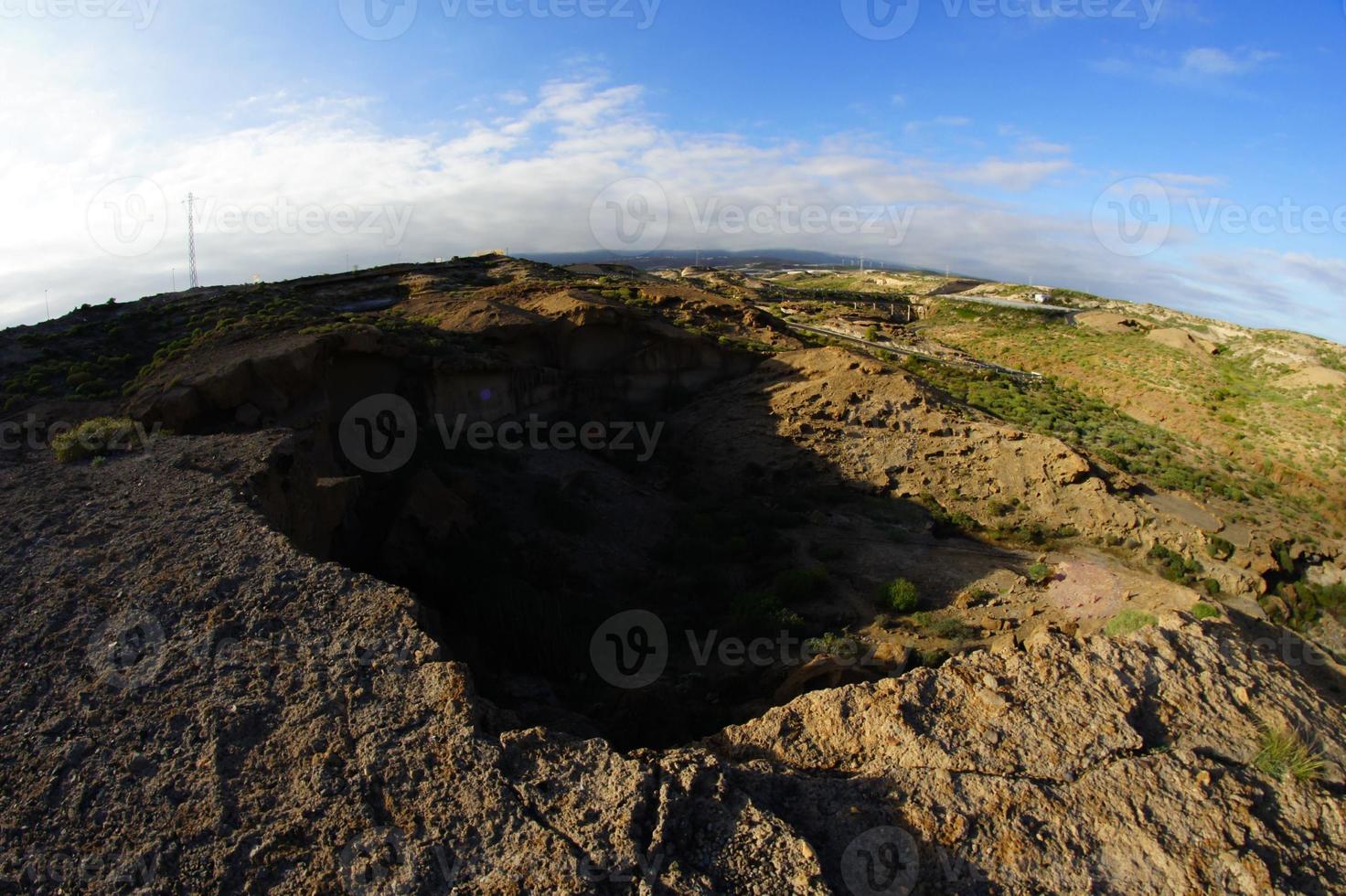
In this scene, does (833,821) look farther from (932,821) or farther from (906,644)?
(906,644)

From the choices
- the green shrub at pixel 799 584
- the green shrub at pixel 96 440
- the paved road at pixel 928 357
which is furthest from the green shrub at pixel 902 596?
the paved road at pixel 928 357

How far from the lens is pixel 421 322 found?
19.0 m

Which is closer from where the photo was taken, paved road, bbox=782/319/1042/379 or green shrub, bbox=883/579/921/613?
green shrub, bbox=883/579/921/613

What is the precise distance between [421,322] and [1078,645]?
653 inches

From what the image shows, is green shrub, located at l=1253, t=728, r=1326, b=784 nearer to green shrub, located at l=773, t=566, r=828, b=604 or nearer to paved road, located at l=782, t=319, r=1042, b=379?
green shrub, located at l=773, t=566, r=828, b=604

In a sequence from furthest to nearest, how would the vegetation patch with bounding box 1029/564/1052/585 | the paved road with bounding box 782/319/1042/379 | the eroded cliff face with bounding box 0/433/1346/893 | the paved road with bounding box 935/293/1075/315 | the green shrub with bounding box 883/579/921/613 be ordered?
the paved road with bounding box 935/293/1075/315 < the paved road with bounding box 782/319/1042/379 < the vegetation patch with bounding box 1029/564/1052/585 < the green shrub with bounding box 883/579/921/613 < the eroded cliff face with bounding box 0/433/1346/893

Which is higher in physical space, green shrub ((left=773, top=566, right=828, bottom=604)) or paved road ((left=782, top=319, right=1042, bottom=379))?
paved road ((left=782, top=319, right=1042, bottom=379))

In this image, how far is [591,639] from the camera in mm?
11500

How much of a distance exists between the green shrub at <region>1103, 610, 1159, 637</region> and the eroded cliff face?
38 cm

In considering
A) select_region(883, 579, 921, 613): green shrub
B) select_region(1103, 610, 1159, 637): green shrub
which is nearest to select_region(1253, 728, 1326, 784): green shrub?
select_region(1103, 610, 1159, 637): green shrub

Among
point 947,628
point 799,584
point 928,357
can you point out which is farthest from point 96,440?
point 928,357

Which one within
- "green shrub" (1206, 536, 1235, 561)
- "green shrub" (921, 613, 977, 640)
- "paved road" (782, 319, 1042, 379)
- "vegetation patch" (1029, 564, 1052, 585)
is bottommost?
"green shrub" (1206, 536, 1235, 561)

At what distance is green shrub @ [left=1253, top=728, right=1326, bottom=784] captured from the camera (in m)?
5.41

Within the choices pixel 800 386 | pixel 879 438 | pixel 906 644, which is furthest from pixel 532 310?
pixel 906 644
